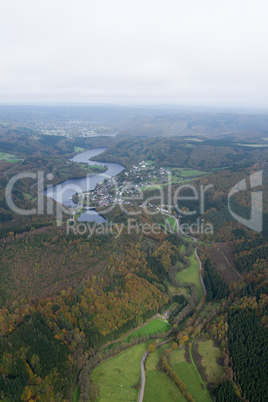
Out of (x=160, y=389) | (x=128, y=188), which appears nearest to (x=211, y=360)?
(x=160, y=389)

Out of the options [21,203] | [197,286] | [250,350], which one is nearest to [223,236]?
[197,286]

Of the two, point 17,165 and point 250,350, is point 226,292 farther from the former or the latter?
point 17,165

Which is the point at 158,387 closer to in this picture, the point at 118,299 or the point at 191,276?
the point at 118,299

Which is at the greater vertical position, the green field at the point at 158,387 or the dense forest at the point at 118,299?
the dense forest at the point at 118,299

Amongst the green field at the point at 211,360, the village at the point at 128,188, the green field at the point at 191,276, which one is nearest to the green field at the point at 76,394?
the green field at the point at 211,360

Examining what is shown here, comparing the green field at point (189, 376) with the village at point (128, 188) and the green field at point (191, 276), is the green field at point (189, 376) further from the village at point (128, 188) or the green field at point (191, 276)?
the village at point (128, 188)
